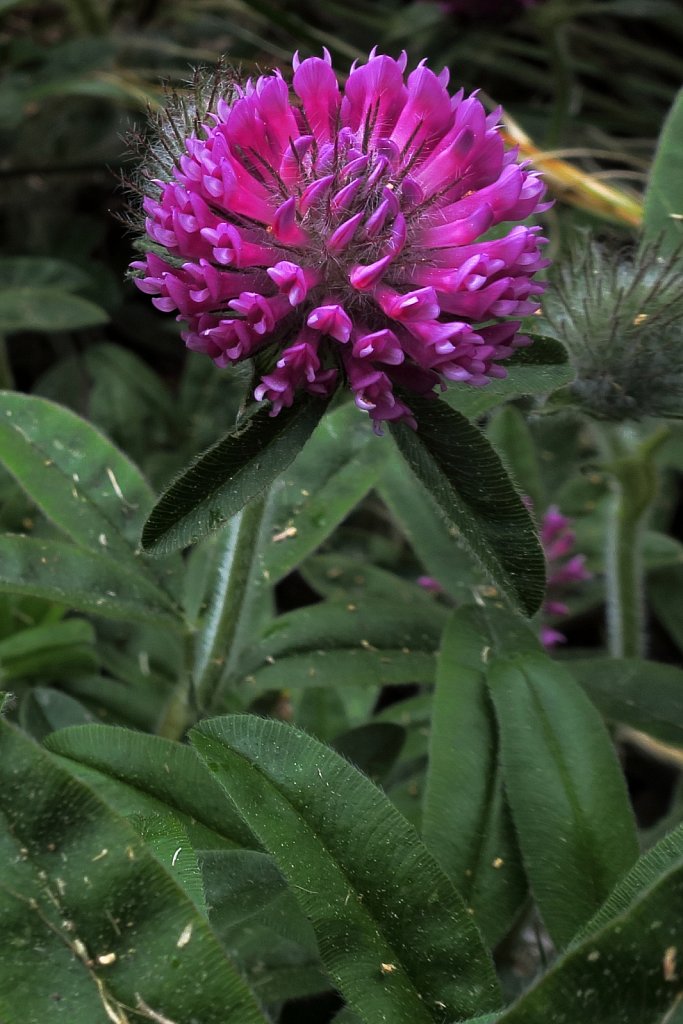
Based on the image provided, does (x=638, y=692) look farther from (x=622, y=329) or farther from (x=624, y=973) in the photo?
(x=624, y=973)

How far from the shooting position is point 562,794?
1.11 meters

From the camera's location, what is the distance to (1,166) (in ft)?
7.91

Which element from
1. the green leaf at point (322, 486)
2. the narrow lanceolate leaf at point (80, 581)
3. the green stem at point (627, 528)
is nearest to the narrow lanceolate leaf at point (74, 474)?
the narrow lanceolate leaf at point (80, 581)

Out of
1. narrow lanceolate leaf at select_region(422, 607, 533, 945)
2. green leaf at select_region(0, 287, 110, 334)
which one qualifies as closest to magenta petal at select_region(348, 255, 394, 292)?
narrow lanceolate leaf at select_region(422, 607, 533, 945)

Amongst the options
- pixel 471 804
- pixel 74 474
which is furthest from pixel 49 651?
pixel 471 804

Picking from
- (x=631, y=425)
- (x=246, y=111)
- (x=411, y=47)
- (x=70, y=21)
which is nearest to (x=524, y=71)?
(x=411, y=47)

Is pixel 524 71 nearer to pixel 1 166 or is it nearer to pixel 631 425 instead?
pixel 1 166

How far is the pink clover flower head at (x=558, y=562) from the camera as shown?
1813 mm

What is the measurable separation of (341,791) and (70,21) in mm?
2404

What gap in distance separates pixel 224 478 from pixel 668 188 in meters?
0.94

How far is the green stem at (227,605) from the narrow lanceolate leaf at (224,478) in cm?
10

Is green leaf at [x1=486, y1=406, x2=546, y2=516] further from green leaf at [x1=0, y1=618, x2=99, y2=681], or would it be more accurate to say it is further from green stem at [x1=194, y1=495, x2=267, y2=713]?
green leaf at [x1=0, y1=618, x2=99, y2=681]

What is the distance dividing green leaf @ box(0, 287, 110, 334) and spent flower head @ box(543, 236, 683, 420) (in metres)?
1.04

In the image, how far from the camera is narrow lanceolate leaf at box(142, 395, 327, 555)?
3.09 feet
